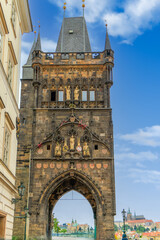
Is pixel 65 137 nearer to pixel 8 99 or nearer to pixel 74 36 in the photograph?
pixel 74 36

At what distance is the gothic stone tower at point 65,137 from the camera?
72.6 ft

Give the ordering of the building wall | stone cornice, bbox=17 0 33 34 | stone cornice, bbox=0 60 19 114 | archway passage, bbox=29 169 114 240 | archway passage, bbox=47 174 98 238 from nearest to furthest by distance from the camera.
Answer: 1. stone cornice, bbox=0 60 19 114
2. stone cornice, bbox=17 0 33 34
3. archway passage, bbox=29 169 114 240
4. the building wall
5. archway passage, bbox=47 174 98 238

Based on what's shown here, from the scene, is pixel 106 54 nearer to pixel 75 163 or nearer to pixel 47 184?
pixel 75 163

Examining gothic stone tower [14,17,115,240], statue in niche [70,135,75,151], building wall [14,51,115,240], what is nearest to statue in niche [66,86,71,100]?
gothic stone tower [14,17,115,240]

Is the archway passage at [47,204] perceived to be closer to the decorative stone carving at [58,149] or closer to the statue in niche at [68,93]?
the decorative stone carving at [58,149]

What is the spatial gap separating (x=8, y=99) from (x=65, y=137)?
13191 mm

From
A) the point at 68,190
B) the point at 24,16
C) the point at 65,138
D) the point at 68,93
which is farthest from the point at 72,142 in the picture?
the point at 24,16

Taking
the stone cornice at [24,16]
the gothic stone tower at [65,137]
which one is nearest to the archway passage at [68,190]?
the gothic stone tower at [65,137]

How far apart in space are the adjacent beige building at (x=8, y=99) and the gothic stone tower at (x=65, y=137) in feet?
36.3

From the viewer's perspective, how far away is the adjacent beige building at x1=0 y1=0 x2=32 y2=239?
9609 millimetres

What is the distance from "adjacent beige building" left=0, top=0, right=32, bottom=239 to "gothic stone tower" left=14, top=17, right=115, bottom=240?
11067 mm

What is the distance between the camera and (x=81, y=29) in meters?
31.0

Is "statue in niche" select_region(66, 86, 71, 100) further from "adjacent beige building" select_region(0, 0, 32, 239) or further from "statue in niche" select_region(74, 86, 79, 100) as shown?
"adjacent beige building" select_region(0, 0, 32, 239)

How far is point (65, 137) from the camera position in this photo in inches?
933
